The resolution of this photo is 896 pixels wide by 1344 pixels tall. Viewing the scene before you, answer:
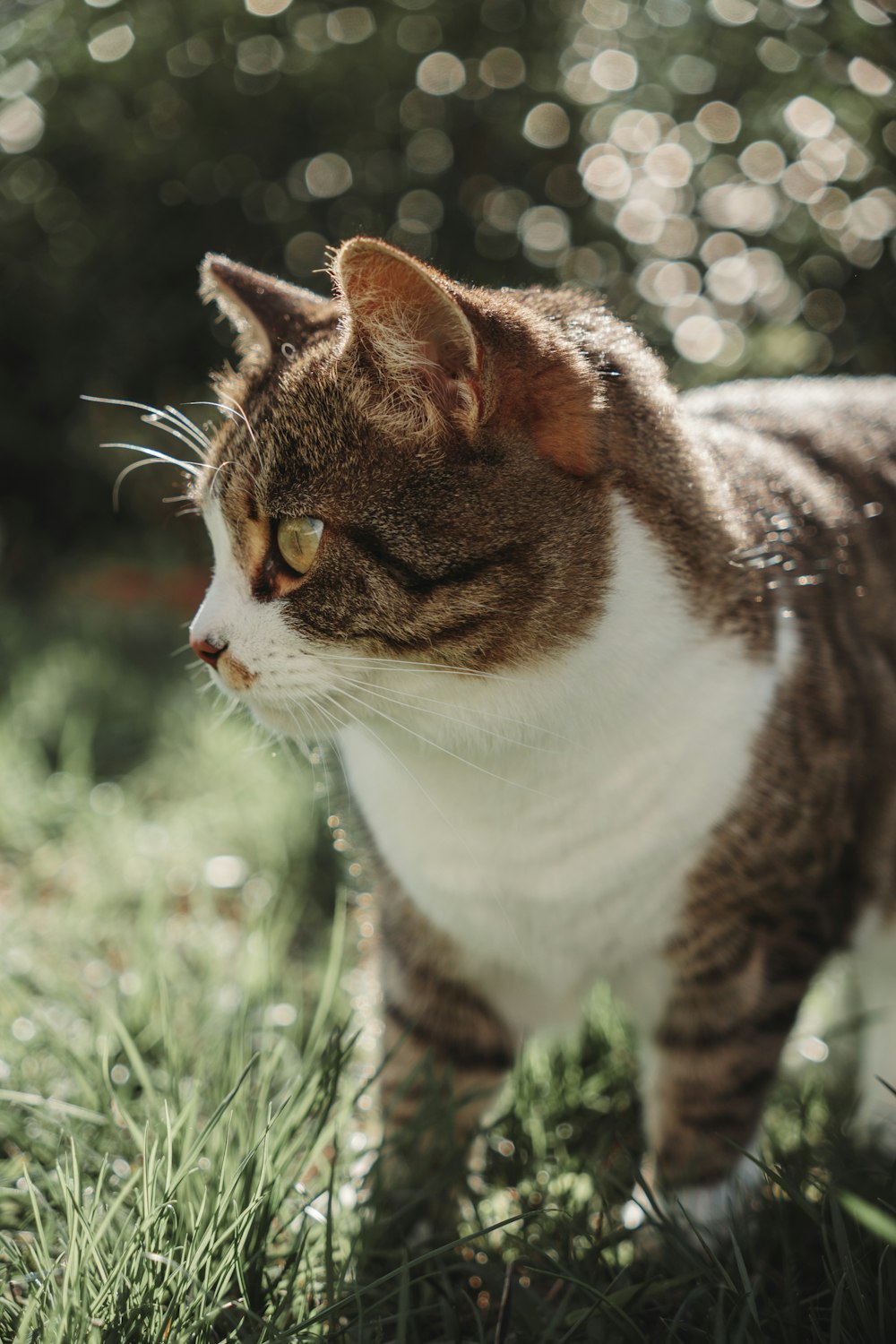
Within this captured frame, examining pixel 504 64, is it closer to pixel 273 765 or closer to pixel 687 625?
pixel 273 765

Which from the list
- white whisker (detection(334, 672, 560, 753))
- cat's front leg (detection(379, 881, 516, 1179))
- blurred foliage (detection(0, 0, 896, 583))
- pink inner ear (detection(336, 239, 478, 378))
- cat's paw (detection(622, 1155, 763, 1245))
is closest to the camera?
pink inner ear (detection(336, 239, 478, 378))

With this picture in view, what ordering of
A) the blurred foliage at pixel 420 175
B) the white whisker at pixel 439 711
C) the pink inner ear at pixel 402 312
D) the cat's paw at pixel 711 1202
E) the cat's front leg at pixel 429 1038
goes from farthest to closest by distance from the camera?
the blurred foliage at pixel 420 175 → the cat's front leg at pixel 429 1038 → the cat's paw at pixel 711 1202 → the white whisker at pixel 439 711 → the pink inner ear at pixel 402 312

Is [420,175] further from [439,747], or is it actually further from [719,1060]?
[719,1060]

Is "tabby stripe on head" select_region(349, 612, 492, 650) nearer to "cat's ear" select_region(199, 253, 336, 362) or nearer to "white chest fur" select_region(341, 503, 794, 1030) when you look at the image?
"white chest fur" select_region(341, 503, 794, 1030)

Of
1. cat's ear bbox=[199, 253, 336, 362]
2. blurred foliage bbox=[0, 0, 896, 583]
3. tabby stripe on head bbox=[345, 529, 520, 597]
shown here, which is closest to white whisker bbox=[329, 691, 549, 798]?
tabby stripe on head bbox=[345, 529, 520, 597]

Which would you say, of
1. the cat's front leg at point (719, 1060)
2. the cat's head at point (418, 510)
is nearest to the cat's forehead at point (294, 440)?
the cat's head at point (418, 510)

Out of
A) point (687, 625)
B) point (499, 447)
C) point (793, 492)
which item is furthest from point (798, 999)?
point (499, 447)

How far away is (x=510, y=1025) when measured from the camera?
4.34ft

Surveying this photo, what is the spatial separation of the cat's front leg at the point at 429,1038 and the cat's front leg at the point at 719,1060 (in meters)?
0.22

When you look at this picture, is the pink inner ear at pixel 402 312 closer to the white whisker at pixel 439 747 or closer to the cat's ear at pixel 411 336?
the cat's ear at pixel 411 336

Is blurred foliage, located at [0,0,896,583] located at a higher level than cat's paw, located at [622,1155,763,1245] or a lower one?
higher

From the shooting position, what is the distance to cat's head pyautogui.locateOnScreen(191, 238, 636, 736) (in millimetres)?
937

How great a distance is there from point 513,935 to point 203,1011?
567 millimetres

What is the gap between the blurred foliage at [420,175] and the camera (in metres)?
2.47
